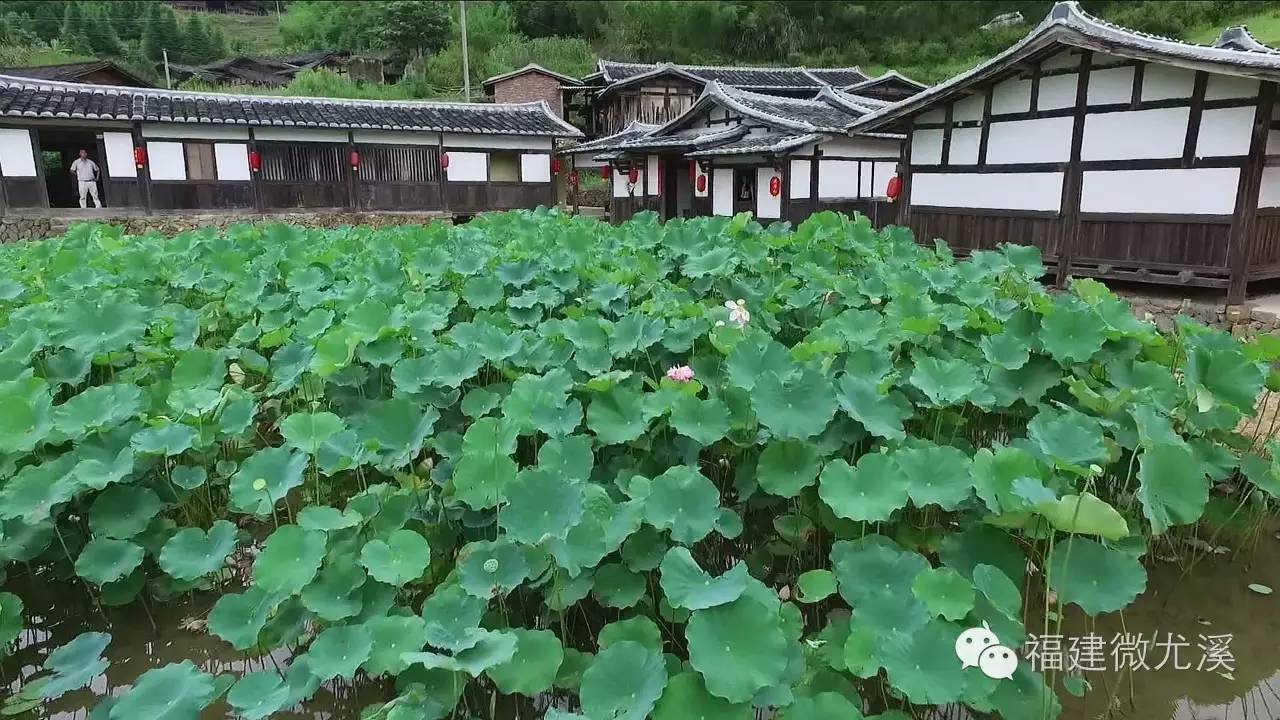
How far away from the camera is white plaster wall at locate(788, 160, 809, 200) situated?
14.8m

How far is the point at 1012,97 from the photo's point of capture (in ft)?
32.3

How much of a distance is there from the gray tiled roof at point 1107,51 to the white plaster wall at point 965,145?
21.5 inches

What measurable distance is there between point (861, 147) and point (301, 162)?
12.7 metres

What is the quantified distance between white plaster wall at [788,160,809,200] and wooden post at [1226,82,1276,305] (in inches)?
307

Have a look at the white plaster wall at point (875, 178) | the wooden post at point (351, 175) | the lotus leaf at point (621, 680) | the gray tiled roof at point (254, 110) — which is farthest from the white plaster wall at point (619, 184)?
the lotus leaf at point (621, 680)

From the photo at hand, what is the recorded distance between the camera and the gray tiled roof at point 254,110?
50.1 feet

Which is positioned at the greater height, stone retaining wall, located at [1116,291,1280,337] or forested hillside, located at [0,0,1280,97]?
forested hillside, located at [0,0,1280,97]

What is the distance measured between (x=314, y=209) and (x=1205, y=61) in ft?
56.1

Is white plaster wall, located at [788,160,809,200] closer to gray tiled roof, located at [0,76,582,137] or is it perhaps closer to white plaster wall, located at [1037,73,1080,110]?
white plaster wall, located at [1037,73,1080,110]

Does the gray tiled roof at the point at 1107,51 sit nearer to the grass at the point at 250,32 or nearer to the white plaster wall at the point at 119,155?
the white plaster wall at the point at 119,155

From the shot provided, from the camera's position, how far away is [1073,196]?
9.20m

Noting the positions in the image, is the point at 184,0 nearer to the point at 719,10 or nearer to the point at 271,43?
the point at 271,43

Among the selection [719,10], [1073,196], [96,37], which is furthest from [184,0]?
[1073,196]

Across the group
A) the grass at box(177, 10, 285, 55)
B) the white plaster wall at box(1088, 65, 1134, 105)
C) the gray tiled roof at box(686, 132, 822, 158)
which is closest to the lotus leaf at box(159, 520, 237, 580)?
the white plaster wall at box(1088, 65, 1134, 105)
